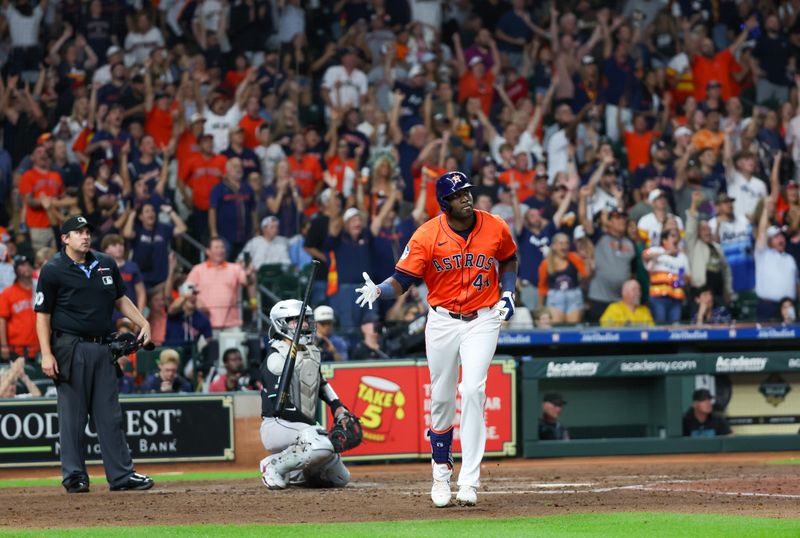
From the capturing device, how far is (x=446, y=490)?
9.08 m

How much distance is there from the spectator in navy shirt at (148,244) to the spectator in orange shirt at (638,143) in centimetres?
700

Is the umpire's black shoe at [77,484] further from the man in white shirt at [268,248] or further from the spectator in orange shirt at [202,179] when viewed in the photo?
the spectator in orange shirt at [202,179]

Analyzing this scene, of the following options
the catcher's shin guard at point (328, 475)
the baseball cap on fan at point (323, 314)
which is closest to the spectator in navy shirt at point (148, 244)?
the baseball cap on fan at point (323, 314)

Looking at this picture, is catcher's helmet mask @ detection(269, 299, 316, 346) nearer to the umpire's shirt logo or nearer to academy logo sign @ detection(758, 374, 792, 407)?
the umpire's shirt logo

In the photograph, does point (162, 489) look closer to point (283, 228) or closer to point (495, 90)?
point (283, 228)

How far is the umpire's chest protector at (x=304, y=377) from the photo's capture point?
35.6 ft

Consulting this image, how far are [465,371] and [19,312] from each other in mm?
7862

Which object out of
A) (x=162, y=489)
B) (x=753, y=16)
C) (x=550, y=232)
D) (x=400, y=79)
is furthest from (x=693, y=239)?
(x=162, y=489)

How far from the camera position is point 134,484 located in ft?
35.8

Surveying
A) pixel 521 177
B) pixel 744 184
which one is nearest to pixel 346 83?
pixel 521 177

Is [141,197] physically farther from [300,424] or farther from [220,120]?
[300,424]

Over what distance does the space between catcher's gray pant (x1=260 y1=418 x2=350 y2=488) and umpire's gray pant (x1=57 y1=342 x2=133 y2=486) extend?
119 cm

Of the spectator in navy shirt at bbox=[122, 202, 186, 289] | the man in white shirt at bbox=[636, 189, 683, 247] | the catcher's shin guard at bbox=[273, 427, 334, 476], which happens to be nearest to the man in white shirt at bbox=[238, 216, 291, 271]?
the spectator in navy shirt at bbox=[122, 202, 186, 289]

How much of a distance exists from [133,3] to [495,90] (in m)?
5.63
